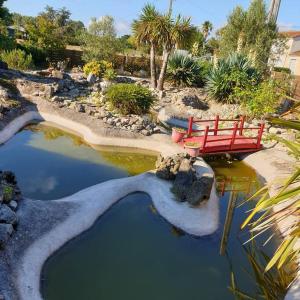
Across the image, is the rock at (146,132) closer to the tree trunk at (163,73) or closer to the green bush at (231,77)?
the green bush at (231,77)

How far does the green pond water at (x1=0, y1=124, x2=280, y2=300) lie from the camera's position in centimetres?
774

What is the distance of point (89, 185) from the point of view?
1198 cm

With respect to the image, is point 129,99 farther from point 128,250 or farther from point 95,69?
point 128,250

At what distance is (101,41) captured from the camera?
31.5m

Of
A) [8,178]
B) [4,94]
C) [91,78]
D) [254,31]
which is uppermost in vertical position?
[254,31]

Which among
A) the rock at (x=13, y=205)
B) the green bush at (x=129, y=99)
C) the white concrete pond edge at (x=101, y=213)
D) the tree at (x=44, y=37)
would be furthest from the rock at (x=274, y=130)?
the tree at (x=44, y=37)

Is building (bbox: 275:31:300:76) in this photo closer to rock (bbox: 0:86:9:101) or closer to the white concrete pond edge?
rock (bbox: 0:86:9:101)

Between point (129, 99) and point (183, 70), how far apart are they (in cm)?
924

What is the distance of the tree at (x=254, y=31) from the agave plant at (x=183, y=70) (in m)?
3.25

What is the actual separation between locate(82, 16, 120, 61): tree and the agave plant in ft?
24.4

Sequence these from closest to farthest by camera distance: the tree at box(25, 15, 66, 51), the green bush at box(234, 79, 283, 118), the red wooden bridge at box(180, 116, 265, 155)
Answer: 1. the red wooden bridge at box(180, 116, 265, 155)
2. the green bush at box(234, 79, 283, 118)
3. the tree at box(25, 15, 66, 51)

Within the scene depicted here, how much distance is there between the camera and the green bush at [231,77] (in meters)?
21.8

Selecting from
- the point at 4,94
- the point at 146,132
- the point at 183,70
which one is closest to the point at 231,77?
the point at 183,70

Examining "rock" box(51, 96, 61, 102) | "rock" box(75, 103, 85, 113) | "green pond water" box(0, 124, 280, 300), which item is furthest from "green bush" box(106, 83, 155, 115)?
"green pond water" box(0, 124, 280, 300)
